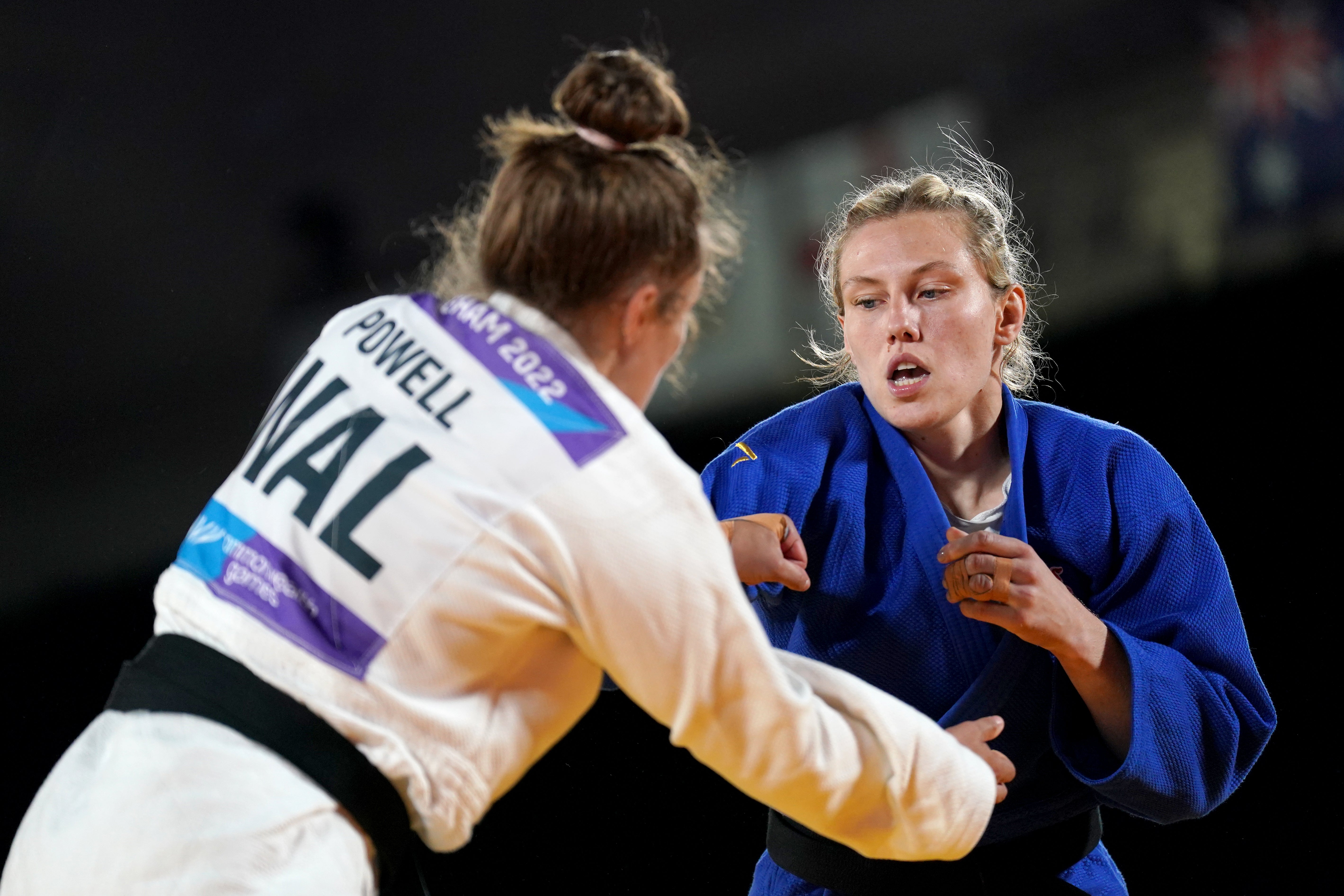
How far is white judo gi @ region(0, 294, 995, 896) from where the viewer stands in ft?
3.15

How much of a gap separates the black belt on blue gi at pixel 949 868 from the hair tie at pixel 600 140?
0.93 m

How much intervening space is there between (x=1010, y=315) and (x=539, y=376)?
0.96 metres

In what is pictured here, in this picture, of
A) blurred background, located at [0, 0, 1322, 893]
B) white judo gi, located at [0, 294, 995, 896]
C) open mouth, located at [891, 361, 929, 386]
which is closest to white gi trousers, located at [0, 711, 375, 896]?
white judo gi, located at [0, 294, 995, 896]

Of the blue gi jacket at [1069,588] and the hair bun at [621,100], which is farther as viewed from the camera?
the blue gi jacket at [1069,588]

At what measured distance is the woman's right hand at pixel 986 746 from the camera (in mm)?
1263

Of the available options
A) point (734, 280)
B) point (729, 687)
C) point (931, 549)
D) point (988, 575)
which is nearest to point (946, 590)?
point (931, 549)

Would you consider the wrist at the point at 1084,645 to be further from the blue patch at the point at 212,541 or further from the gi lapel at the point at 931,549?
the blue patch at the point at 212,541

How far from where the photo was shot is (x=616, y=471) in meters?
0.99

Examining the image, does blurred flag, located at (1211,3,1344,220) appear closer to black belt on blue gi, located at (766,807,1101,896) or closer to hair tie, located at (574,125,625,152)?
black belt on blue gi, located at (766,807,1101,896)

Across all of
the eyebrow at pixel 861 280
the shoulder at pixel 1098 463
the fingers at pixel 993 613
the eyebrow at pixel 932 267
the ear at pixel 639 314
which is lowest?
the fingers at pixel 993 613

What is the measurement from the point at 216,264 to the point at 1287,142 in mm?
2198

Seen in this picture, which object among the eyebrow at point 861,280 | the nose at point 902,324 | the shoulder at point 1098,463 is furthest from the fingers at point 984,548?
the eyebrow at point 861,280

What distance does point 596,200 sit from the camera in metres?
1.07

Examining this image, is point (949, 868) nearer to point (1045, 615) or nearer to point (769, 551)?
point (1045, 615)
